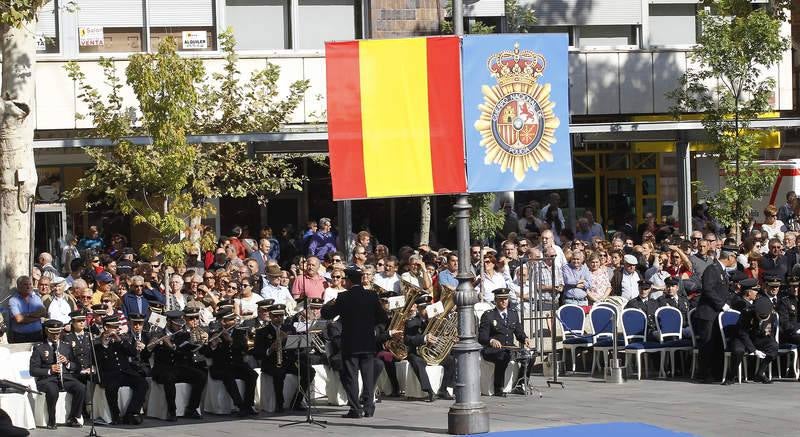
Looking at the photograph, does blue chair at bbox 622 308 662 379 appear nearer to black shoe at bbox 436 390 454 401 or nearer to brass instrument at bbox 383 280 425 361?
black shoe at bbox 436 390 454 401

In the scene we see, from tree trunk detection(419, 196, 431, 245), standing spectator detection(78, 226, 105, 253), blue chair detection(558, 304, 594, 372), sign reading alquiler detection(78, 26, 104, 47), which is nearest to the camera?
blue chair detection(558, 304, 594, 372)

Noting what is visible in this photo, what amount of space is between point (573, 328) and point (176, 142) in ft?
23.0

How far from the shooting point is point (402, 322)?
66.0 feet

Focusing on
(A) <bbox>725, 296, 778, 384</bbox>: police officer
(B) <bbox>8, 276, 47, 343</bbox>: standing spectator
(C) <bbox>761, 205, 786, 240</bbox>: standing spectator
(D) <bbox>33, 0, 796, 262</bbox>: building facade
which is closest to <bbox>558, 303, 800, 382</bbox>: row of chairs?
(A) <bbox>725, 296, 778, 384</bbox>: police officer

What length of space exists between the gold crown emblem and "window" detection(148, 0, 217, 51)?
42.9ft

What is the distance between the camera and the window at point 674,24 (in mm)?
32594

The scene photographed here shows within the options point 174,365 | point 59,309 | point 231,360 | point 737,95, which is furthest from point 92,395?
point 737,95

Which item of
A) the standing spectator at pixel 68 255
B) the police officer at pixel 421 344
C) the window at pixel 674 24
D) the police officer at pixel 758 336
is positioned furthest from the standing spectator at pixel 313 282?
the window at pixel 674 24

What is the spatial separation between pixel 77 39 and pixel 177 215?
6416 millimetres

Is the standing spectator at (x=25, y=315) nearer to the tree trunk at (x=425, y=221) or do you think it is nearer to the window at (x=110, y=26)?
the window at (x=110, y=26)

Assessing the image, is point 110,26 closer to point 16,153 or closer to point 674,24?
point 16,153

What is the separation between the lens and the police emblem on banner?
1717cm

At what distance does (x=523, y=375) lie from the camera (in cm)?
2055

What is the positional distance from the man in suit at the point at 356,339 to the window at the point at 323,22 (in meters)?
11.9
